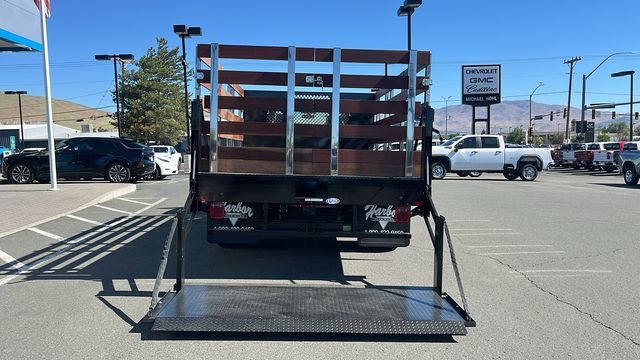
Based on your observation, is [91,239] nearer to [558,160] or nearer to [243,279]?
[243,279]

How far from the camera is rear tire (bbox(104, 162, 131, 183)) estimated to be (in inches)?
748

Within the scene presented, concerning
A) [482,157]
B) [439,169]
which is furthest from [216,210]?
[482,157]

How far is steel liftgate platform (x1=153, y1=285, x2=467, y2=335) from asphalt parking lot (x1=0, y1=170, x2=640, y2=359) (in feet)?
0.33

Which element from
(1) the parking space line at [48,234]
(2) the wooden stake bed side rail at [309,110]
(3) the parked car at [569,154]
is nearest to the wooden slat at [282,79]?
(2) the wooden stake bed side rail at [309,110]

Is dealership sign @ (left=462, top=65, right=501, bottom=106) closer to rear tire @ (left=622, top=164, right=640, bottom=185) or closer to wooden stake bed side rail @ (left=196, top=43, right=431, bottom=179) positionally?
rear tire @ (left=622, top=164, right=640, bottom=185)

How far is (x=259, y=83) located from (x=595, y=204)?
12355mm

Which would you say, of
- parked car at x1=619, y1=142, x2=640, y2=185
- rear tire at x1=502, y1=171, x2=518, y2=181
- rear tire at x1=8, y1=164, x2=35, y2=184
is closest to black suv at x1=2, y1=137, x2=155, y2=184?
rear tire at x1=8, y1=164, x2=35, y2=184

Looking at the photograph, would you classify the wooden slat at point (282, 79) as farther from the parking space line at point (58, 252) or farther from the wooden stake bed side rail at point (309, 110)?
the parking space line at point (58, 252)

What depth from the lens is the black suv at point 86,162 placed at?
60.0 feet

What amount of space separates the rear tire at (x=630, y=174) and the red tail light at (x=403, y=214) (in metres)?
20.4

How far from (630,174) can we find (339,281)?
20973mm

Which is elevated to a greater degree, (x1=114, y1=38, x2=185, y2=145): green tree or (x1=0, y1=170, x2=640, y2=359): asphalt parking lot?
(x1=114, y1=38, x2=185, y2=145): green tree

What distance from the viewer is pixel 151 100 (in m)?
46.8

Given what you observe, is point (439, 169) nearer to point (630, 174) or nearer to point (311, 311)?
point (630, 174)
